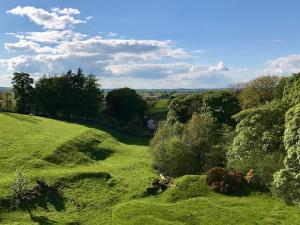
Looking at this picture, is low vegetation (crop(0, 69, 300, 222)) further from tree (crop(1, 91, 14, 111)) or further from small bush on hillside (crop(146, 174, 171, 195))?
tree (crop(1, 91, 14, 111))

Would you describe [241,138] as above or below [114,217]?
above

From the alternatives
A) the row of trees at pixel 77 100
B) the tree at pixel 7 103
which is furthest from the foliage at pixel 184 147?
Answer: the tree at pixel 7 103

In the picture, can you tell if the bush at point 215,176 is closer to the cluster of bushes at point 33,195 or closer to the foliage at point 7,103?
the cluster of bushes at point 33,195

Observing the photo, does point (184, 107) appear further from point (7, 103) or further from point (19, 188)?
point (7, 103)

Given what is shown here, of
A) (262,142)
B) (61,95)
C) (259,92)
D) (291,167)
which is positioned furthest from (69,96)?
(291,167)

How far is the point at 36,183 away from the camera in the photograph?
182ft

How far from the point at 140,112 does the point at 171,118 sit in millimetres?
39922

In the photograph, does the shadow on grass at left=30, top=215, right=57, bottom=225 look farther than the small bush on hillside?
No

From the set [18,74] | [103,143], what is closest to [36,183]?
[103,143]

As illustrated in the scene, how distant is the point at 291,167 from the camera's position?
41812mm

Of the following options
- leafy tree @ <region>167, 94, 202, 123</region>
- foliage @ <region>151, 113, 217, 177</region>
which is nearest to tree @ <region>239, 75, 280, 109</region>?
leafy tree @ <region>167, 94, 202, 123</region>

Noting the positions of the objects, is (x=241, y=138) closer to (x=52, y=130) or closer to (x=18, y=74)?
(x=52, y=130)

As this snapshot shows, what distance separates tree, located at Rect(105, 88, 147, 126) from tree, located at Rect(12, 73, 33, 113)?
25.7 m

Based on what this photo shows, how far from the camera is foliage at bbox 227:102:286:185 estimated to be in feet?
181
